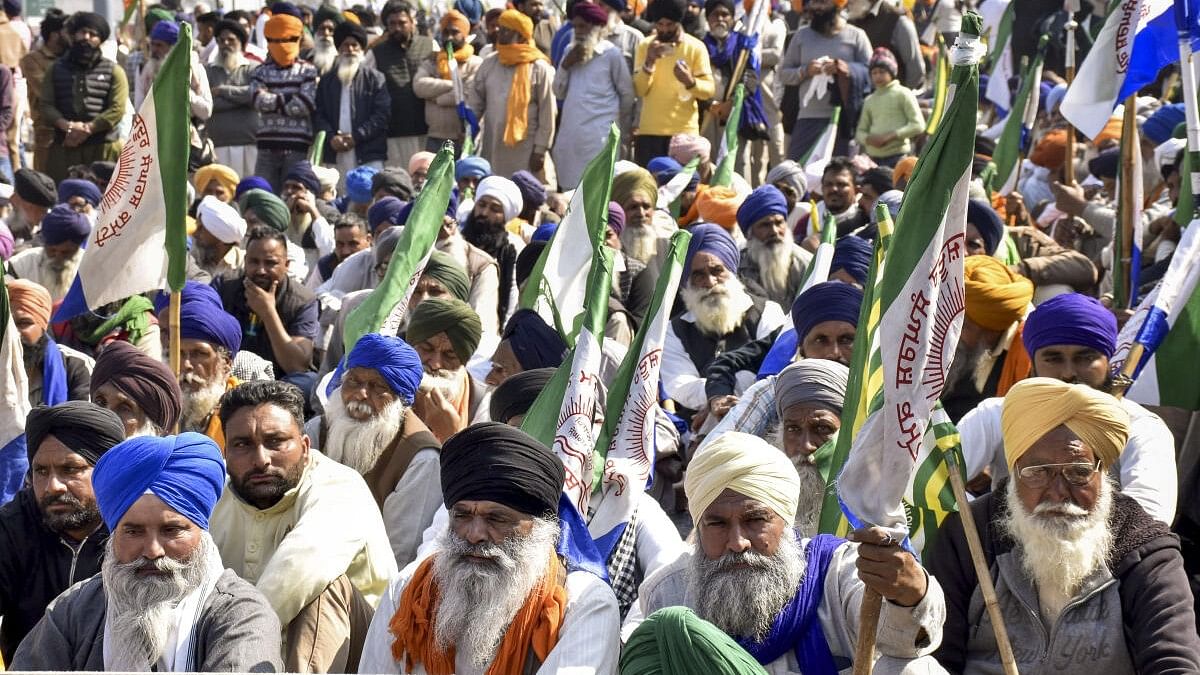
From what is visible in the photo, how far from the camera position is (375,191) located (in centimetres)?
1231

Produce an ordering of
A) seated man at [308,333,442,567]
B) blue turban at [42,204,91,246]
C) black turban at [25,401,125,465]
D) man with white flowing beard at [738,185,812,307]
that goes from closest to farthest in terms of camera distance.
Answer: black turban at [25,401,125,465] < seated man at [308,333,442,567] < man with white flowing beard at [738,185,812,307] < blue turban at [42,204,91,246]

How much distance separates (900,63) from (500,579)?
1106 cm

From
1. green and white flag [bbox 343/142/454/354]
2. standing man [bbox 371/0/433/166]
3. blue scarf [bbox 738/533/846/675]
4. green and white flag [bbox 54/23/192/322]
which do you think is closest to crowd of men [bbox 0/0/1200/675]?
blue scarf [bbox 738/533/846/675]

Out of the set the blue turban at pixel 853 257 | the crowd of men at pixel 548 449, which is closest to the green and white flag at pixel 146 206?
the crowd of men at pixel 548 449

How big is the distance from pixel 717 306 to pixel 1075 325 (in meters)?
2.63

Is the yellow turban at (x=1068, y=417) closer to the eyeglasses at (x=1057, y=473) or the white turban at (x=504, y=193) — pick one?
the eyeglasses at (x=1057, y=473)

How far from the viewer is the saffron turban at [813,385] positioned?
5801mm

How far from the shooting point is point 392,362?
6605 millimetres

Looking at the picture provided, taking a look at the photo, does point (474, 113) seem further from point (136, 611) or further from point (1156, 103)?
point (136, 611)

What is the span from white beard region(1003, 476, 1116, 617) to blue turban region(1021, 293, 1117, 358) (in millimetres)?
1295

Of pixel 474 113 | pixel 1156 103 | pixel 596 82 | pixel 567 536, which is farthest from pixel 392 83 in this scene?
pixel 567 536

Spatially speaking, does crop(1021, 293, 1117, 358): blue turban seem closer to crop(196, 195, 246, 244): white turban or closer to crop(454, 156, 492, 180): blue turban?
crop(196, 195, 246, 244): white turban

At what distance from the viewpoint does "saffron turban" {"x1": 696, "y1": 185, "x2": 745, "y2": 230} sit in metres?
11.4

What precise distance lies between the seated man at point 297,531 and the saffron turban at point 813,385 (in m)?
1.35
